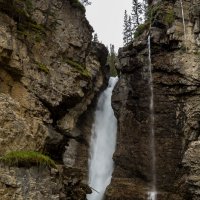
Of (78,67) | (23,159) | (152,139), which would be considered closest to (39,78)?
(78,67)

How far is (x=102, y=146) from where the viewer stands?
36.7 metres

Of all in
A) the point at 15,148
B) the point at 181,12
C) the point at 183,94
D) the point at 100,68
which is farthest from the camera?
the point at 100,68

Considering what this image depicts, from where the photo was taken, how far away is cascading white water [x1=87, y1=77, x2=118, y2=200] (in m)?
33.0

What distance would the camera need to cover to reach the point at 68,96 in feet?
83.3

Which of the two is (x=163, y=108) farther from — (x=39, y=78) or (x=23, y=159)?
Result: (x=23, y=159)

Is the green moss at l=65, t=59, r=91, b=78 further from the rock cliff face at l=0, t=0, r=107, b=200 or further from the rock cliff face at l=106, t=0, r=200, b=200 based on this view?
the rock cliff face at l=106, t=0, r=200, b=200

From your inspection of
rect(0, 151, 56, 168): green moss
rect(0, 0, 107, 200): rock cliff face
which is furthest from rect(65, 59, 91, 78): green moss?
rect(0, 151, 56, 168): green moss

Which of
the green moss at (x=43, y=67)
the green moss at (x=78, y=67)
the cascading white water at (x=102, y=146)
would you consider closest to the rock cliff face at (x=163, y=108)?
the cascading white water at (x=102, y=146)

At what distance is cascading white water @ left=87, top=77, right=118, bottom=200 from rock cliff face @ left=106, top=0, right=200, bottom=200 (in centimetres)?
182

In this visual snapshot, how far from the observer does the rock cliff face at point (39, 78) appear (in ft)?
58.5

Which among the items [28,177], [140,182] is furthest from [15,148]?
[140,182]

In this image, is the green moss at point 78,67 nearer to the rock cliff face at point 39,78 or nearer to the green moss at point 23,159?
the rock cliff face at point 39,78

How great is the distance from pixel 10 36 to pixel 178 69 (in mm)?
15833

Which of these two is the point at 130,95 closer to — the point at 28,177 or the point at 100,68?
the point at 100,68
